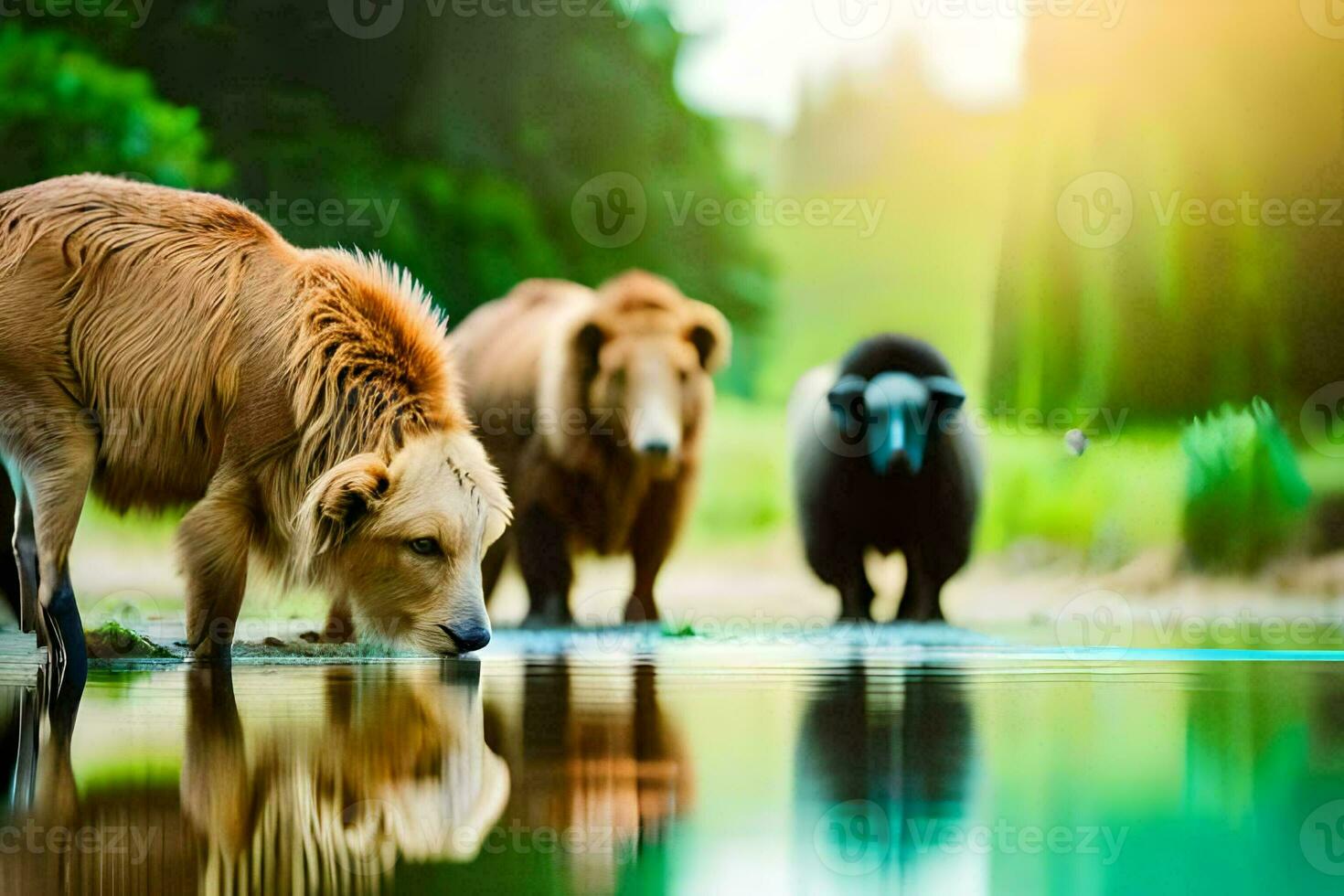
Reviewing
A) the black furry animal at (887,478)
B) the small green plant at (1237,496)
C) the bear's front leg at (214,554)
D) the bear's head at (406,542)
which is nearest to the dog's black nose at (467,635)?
the bear's head at (406,542)

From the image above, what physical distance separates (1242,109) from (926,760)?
436 cm

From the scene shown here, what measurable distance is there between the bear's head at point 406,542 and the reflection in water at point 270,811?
0.66 meters

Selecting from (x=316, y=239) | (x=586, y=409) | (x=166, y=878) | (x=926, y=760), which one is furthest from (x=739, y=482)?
(x=166, y=878)

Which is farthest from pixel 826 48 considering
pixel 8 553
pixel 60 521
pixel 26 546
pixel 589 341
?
pixel 8 553

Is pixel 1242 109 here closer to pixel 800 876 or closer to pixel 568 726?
pixel 568 726

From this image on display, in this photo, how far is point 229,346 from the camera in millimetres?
4062

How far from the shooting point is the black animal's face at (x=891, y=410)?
5.55 metres

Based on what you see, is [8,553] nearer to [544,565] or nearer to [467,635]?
[544,565]

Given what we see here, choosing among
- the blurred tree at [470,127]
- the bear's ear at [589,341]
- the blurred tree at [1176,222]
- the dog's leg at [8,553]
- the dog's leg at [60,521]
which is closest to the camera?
the dog's leg at [60,521]

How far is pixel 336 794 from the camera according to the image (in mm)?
2225

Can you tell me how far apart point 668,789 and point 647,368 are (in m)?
3.15

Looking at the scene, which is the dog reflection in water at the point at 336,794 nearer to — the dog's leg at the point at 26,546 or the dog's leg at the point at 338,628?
the dog's leg at the point at 26,546

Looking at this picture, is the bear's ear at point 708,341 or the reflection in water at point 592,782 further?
the bear's ear at point 708,341

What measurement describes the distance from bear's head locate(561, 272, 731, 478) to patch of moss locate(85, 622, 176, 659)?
1.86 m
